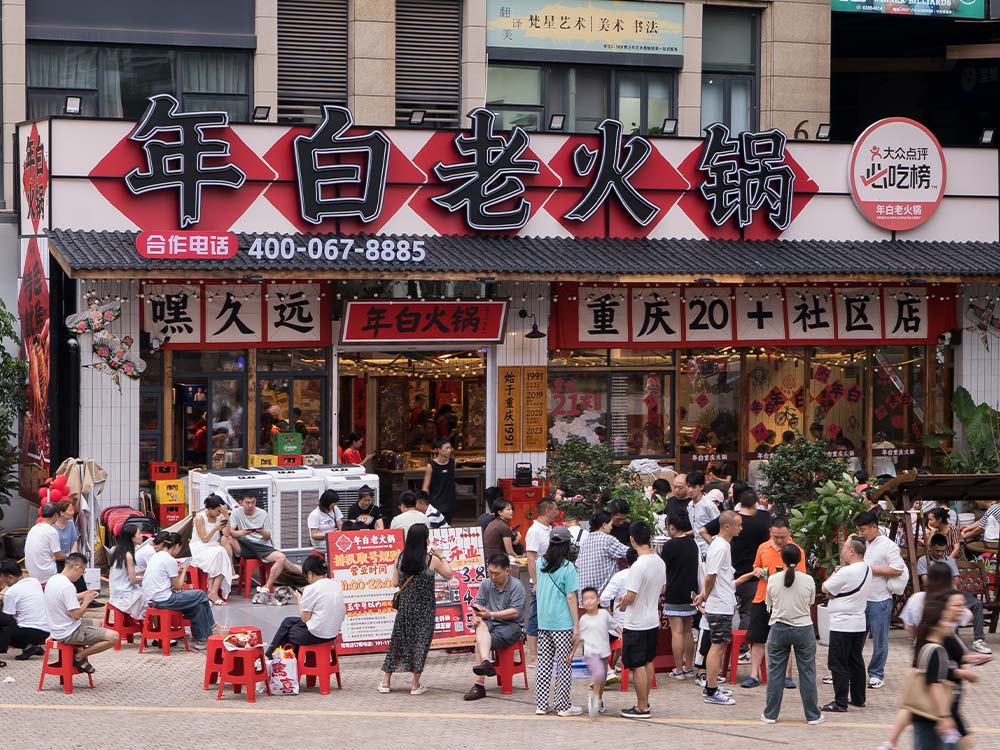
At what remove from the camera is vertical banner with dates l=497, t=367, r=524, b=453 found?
24797 mm

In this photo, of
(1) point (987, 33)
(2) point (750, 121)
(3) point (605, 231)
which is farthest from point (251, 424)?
(1) point (987, 33)

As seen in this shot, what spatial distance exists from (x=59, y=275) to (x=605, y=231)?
8.68 meters

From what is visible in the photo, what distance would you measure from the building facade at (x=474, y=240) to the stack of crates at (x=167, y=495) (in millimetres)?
442

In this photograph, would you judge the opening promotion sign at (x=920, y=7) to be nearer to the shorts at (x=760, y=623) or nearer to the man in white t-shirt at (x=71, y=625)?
the shorts at (x=760, y=623)

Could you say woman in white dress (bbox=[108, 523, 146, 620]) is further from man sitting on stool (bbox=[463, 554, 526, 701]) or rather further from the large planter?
the large planter

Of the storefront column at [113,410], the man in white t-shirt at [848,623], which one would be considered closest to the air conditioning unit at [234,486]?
the storefront column at [113,410]

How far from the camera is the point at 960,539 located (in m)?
18.5

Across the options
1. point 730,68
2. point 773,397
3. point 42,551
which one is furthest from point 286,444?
point 730,68

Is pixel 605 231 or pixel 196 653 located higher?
pixel 605 231

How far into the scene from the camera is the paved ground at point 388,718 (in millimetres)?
13523

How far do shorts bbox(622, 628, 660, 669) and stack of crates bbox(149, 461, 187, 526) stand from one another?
10.1 m

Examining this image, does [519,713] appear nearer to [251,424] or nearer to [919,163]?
[251,424]

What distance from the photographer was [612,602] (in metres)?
16.6

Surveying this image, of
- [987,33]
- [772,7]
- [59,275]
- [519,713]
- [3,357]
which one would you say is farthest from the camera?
[987,33]
